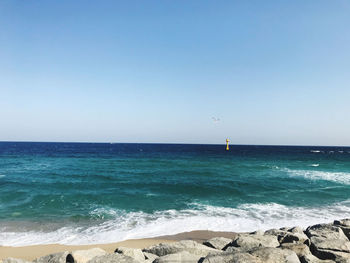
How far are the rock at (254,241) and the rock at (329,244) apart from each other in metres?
1.05

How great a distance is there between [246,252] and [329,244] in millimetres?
2787

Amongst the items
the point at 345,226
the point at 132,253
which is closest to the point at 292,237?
the point at 345,226

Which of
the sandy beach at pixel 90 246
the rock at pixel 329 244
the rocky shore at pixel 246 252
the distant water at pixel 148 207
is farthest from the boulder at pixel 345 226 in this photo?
the sandy beach at pixel 90 246

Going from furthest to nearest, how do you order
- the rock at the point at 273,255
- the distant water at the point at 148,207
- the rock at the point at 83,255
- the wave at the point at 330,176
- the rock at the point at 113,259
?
1. the wave at the point at 330,176
2. the distant water at the point at 148,207
3. the rock at the point at 83,255
4. the rock at the point at 113,259
5. the rock at the point at 273,255

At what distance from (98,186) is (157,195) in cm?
563

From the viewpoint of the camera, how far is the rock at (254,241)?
270 inches

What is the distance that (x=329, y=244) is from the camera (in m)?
6.67

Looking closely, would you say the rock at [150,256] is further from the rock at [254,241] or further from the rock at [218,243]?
the rock at [254,241]

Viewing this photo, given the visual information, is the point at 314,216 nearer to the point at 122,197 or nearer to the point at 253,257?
the point at 253,257

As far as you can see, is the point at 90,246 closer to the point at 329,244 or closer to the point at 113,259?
the point at 113,259

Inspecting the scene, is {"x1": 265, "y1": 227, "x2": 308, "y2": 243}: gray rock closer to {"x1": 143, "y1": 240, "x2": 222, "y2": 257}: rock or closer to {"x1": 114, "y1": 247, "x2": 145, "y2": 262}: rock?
{"x1": 143, "y1": 240, "x2": 222, "y2": 257}: rock

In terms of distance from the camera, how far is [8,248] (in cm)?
836

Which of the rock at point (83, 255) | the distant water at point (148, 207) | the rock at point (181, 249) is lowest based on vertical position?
the distant water at point (148, 207)

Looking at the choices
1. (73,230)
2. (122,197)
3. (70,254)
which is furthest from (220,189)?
(70,254)
